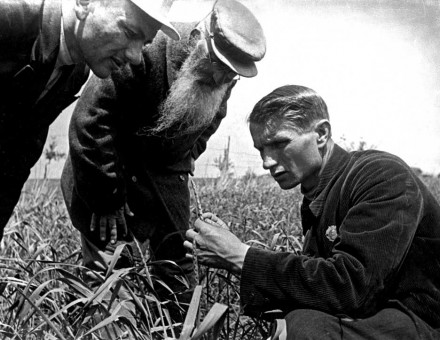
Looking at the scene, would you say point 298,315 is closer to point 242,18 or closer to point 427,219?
point 427,219

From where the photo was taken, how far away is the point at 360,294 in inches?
92.7

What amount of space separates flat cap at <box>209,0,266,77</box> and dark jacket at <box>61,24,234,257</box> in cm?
21

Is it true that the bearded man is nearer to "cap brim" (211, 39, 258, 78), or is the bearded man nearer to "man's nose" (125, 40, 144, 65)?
"cap brim" (211, 39, 258, 78)

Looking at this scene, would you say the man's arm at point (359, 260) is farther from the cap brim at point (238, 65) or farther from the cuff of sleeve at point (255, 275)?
the cap brim at point (238, 65)

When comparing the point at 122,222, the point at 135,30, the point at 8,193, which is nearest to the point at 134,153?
the point at 122,222

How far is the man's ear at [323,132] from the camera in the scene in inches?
108

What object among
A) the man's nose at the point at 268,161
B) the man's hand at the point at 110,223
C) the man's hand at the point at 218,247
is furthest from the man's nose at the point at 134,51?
the man's hand at the point at 110,223

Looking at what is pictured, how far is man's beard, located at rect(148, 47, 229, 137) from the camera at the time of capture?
12.1ft

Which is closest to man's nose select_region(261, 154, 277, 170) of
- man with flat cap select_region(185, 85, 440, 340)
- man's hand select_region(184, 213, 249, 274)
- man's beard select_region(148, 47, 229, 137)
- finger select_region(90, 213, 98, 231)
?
man with flat cap select_region(185, 85, 440, 340)

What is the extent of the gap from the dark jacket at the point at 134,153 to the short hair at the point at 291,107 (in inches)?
41.4

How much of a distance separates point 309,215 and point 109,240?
1404mm

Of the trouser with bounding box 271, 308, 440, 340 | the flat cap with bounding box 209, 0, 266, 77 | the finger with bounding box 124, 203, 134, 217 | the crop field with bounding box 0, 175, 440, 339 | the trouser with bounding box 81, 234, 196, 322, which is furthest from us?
the finger with bounding box 124, 203, 134, 217

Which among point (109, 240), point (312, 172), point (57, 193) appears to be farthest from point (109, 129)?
point (57, 193)

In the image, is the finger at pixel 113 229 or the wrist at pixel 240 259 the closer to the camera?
the wrist at pixel 240 259
